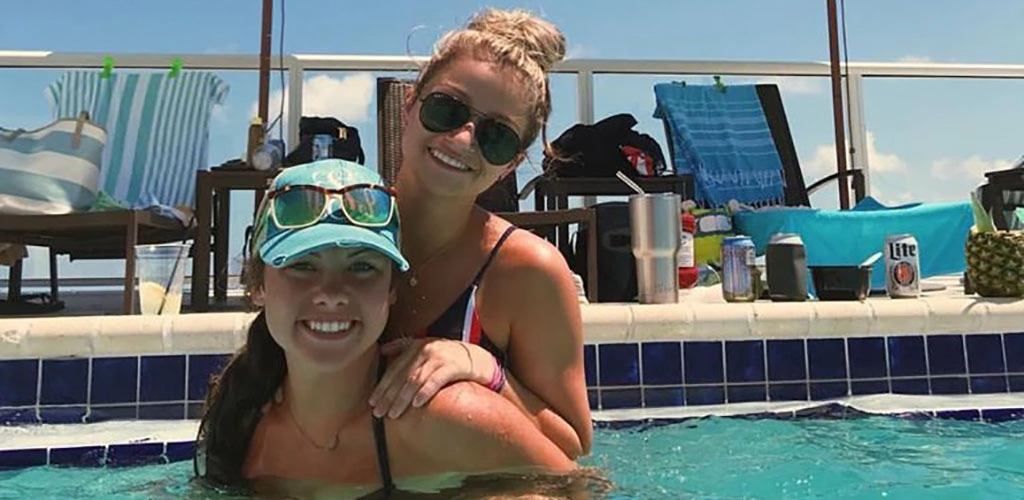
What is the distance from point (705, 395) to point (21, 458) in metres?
2.21

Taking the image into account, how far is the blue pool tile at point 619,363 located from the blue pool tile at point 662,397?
6 cm

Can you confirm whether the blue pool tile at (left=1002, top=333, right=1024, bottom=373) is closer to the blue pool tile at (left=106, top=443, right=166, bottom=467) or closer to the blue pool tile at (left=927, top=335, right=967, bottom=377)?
the blue pool tile at (left=927, top=335, right=967, bottom=377)

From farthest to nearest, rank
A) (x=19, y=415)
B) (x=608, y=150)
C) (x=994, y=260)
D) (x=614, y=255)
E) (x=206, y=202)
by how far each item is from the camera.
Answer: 1. (x=608, y=150)
2. (x=614, y=255)
3. (x=206, y=202)
4. (x=994, y=260)
5. (x=19, y=415)

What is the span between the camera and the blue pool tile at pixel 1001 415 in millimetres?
2736

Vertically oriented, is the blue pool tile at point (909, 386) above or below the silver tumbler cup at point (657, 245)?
below

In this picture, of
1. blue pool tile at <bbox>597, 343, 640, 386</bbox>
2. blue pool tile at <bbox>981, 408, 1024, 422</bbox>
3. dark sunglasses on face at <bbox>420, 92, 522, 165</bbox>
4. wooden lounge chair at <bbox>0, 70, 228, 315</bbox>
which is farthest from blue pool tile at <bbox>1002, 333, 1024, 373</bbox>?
wooden lounge chair at <bbox>0, 70, 228, 315</bbox>

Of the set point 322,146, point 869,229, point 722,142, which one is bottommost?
point 869,229

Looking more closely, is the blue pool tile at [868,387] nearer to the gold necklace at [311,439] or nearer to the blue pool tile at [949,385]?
the blue pool tile at [949,385]

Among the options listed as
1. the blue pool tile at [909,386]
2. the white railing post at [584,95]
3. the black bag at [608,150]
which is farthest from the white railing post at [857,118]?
the blue pool tile at [909,386]

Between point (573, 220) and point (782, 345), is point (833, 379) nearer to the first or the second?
point (782, 345)

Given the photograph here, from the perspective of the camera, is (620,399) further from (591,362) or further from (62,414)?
(62,414)

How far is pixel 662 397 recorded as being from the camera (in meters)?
2.98

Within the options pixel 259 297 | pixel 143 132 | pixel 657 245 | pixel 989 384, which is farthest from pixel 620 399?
pixel 143 132

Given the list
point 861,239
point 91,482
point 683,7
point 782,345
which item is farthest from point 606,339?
point 683,7
